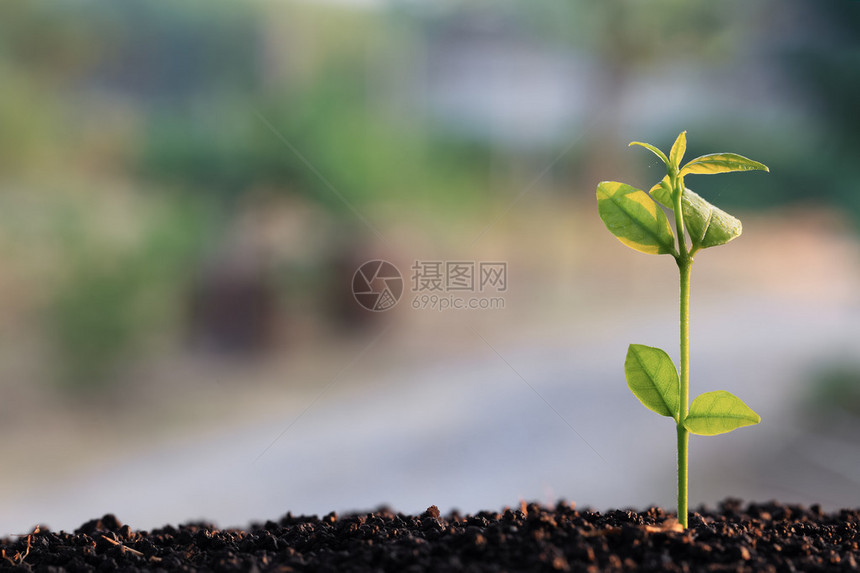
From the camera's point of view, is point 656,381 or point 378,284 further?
point 378,284

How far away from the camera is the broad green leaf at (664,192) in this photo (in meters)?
0.95

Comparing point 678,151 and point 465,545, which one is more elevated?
point 678,151

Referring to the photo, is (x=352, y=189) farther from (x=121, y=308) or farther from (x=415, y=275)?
(x=121, y=308)

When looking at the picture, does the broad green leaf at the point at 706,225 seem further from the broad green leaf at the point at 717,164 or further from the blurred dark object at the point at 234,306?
the blurred dark object at the point at 234,306

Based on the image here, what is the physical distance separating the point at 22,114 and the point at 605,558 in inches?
84.7

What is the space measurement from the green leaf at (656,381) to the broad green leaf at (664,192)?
0.68ft

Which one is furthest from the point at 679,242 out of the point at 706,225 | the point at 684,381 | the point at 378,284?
the point at 378,284

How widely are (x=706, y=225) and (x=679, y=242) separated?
0.14 feet

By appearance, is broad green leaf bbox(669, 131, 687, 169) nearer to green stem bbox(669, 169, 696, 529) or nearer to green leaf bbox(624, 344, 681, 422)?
green stem bbox(669, 169, 696, 529)

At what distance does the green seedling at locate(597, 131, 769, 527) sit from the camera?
0.93 meters

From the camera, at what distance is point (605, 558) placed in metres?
0.81

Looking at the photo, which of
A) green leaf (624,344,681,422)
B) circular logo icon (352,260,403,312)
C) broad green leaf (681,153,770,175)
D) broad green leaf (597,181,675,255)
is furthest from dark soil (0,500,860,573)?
circular logo icon (352,260,403,312)

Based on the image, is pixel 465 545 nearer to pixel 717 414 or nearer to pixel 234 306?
pixel 717 414

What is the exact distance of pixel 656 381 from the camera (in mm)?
966
